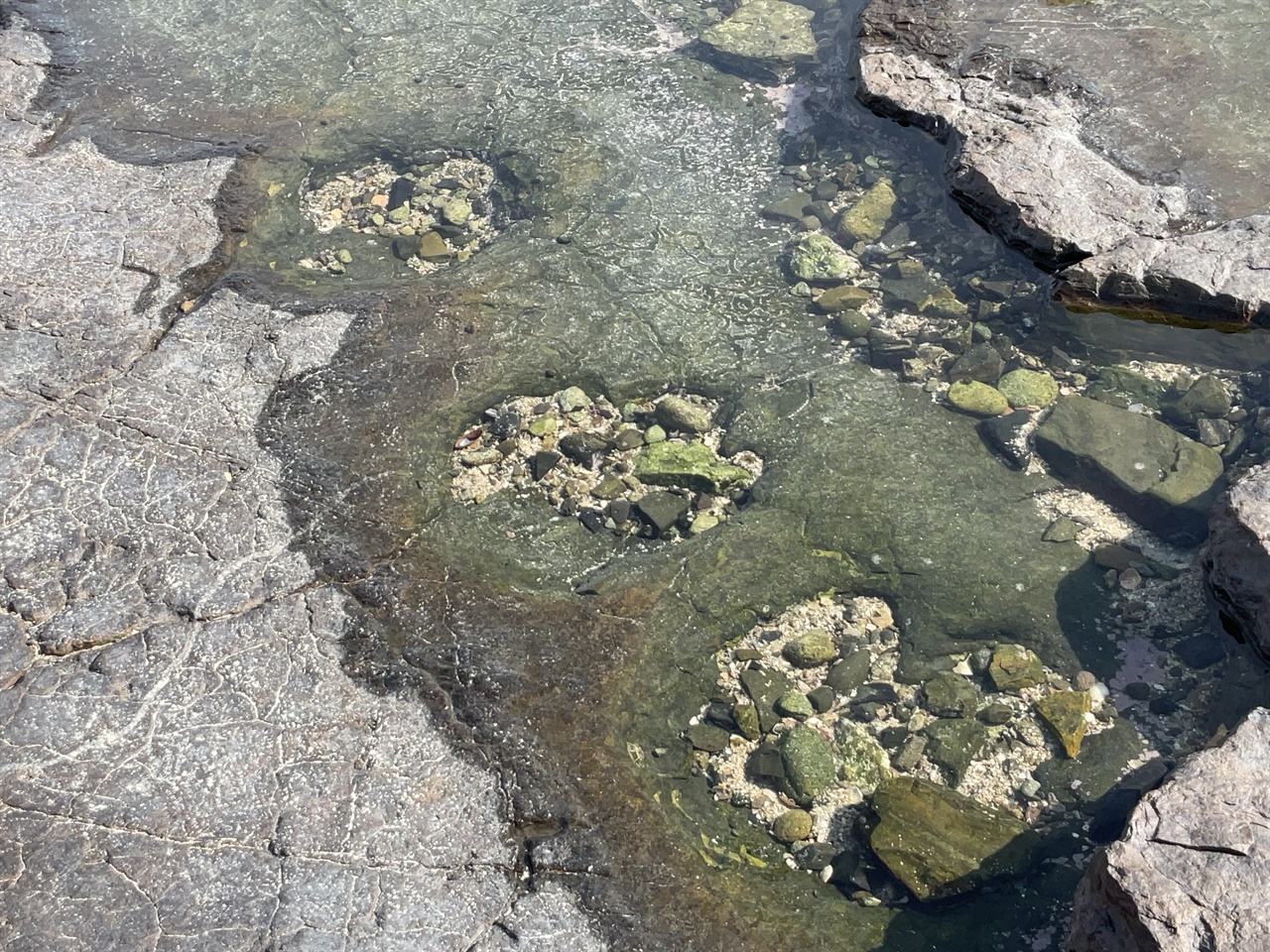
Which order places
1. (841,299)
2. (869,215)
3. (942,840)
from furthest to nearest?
Result: (869,215) → (841,299) → (942,840)

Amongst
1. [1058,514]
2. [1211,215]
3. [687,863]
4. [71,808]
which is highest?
[1211,215]

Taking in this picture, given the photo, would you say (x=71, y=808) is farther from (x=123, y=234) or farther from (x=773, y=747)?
(x=123, y=234)

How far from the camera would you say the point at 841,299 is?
12.4 ft

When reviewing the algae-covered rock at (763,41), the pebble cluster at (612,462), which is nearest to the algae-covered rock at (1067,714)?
the pebble cluster at (612,462)

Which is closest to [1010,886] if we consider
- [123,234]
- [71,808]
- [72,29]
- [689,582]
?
[689,582]

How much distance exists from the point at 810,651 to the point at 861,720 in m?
0.22

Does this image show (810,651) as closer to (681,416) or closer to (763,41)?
(681,416)

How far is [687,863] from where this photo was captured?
7.81 feet

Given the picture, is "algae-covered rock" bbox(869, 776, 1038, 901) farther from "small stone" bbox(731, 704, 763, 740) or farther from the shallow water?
"small stone" bbox(731, 704, 763, 740)

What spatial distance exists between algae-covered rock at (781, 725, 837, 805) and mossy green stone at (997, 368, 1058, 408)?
1462 millimetres

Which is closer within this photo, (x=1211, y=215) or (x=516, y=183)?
(x=1211, y=215)

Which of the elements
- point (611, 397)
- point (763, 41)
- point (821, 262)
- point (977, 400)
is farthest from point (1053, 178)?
point (611, 397)

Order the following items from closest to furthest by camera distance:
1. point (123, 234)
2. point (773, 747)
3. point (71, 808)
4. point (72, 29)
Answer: point (71, 808) < point (773, 747) < point (123, 234) < point (72, 29)

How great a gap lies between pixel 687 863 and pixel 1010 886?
2.43 feet
